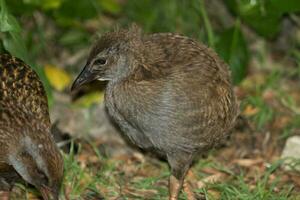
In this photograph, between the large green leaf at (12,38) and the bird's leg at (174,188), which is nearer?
the large green leaf at (12,38)

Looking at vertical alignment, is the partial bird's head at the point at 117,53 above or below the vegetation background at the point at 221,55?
above

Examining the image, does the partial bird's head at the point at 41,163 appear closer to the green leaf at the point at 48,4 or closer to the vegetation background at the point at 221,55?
the vegetation background at the point at 221,55

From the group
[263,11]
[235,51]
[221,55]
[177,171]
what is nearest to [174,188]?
[177,171]

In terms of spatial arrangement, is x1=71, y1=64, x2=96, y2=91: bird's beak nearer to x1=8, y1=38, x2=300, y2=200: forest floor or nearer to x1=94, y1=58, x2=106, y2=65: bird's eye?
x1=94, y1=58, x2=106, y2=65: bird's eye

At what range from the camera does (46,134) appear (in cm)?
650

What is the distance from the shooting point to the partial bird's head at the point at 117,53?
6.84 metres

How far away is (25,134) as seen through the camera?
6.48m

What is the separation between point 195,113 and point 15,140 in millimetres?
1432

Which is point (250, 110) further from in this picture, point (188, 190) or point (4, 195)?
point (4, 195)

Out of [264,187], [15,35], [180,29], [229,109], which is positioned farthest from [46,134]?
[180,29]

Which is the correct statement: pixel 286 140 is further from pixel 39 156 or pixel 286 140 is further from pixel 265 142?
pixel 39 156

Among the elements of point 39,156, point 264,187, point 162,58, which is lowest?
point 264,187

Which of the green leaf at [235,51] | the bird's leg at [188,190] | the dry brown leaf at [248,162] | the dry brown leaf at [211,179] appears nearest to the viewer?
the bird's leg at [188,190]

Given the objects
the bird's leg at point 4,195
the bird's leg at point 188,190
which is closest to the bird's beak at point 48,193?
the bird's leg at point 4,195
